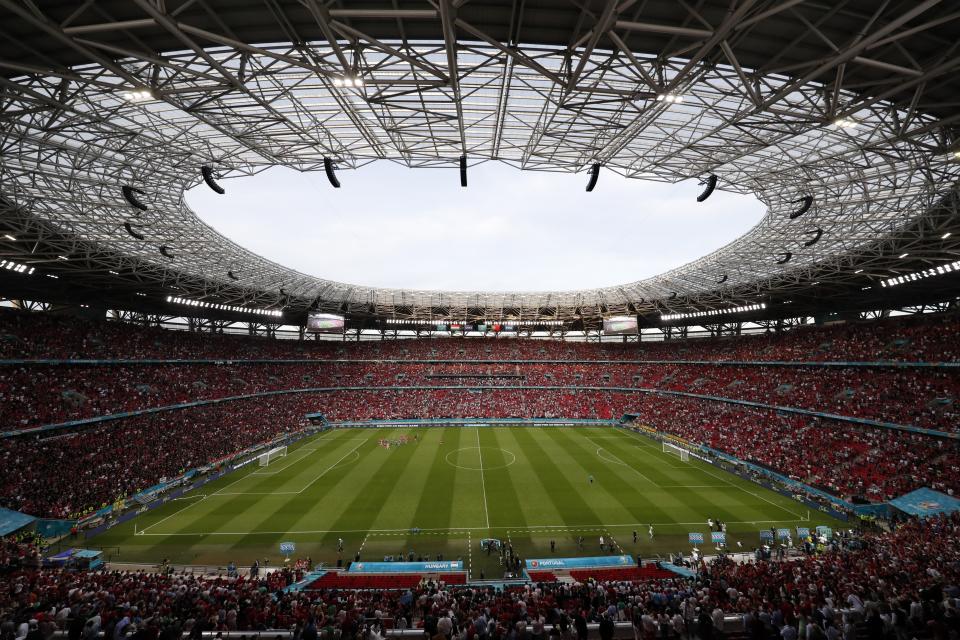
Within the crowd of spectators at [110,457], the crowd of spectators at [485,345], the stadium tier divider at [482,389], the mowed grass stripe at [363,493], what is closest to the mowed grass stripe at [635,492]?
the mowed grass stripe at [363,493]

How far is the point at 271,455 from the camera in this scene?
37.1 metres

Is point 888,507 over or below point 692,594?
below

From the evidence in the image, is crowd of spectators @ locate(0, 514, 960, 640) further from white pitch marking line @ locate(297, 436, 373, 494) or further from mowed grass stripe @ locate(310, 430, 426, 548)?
white pitch marking line @ locate(297, 436, 373, 494)

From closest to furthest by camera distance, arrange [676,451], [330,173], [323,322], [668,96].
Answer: [668,96] < [330,173] < [676,451] < [323,322]

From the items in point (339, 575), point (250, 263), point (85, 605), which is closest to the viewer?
point (85, 605)

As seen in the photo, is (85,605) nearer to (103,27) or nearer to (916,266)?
(103,27)

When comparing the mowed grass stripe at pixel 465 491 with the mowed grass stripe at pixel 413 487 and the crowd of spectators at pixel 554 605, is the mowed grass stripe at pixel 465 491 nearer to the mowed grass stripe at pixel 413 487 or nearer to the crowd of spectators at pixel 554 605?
the mowed grass stripe at pixel 413 487

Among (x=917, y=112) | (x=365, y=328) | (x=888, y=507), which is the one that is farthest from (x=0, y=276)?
(x=888, y=507)

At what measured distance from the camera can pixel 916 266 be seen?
3250cm

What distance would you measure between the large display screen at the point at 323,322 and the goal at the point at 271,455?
22.5 meters

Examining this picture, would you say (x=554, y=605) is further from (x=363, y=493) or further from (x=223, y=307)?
(x=223, y=307)

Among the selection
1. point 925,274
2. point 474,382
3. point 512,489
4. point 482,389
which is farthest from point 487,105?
point 474,382

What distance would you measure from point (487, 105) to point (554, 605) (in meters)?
16.2

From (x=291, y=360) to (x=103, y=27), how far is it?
56.1 m
